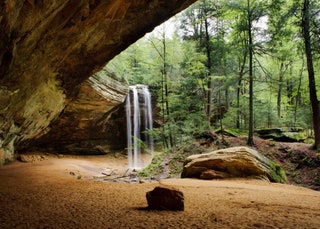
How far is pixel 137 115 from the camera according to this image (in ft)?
67.7

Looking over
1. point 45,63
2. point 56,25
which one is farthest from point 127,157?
point 56,25

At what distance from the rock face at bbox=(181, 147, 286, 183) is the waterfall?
37.5ft

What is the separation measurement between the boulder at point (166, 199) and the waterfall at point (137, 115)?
54.3 ft

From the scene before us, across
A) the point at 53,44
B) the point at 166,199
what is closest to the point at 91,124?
the point at 53,44

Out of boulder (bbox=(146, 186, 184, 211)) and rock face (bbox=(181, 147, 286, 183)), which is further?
rock face (bbox=(181, 147, 286, 183))

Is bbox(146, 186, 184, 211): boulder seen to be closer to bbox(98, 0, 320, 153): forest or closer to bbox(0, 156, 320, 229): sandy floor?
bbox(0, 156, 320, 229): sandy floor

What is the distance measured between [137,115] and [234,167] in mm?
13781

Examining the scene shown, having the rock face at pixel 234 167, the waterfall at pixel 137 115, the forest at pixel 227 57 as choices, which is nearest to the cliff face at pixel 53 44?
the forest at pixel 227 57

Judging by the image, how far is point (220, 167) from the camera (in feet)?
26.8

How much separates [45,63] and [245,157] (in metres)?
8.50

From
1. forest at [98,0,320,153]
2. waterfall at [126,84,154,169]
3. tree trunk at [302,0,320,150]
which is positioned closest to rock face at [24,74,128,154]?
waterfall at [126,84,154,169]

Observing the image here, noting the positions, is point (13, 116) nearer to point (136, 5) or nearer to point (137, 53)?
point (136, 5)

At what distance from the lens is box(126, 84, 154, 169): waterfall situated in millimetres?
19906

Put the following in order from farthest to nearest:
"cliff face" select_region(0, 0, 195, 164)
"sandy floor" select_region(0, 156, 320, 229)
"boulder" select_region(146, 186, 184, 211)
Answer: "cliff face" select_region(0, 0, 195, 164), "boulder" select_region(146, 186, 184, 211), "sandy floor" select_region(0, 156, 320, 229)
